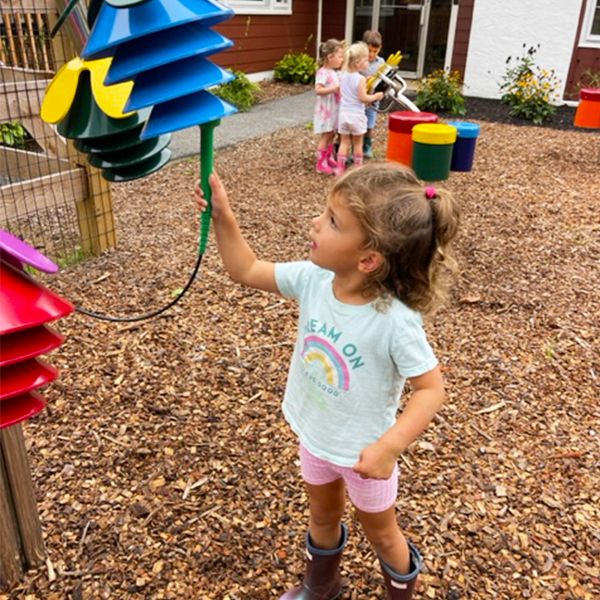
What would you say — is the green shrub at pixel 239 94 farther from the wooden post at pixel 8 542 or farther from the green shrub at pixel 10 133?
the wooden post at pixel 8 542

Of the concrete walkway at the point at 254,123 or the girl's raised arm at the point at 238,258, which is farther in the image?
the concrete walkway at the point at 254,123

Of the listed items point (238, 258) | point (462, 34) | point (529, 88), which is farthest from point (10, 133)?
point (462, 34)

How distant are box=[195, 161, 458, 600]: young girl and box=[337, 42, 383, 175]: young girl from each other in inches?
187

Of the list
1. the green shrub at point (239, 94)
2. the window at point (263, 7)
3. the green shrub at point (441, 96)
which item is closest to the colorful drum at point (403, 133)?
the green shrub at point (239, 94)

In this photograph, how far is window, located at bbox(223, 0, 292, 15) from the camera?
11.5 meters

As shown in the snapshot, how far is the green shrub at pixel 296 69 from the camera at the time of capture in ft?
40.9

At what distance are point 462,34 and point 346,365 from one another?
1185 centimetres

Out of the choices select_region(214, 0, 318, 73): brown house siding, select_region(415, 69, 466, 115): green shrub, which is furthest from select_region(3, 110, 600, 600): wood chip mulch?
select_region(214, 0, 318, 73): brown house siding

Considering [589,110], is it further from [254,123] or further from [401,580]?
[401,580]

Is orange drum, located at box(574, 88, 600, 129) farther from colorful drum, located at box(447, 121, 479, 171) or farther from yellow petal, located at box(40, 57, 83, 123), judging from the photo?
yellow petal, located at box(40, 57, 83, 123)

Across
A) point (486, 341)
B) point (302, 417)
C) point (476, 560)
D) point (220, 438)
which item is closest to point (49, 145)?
point (220, 438)

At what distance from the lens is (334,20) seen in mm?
13383

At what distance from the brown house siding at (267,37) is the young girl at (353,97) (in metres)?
4.84

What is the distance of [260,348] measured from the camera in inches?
127
